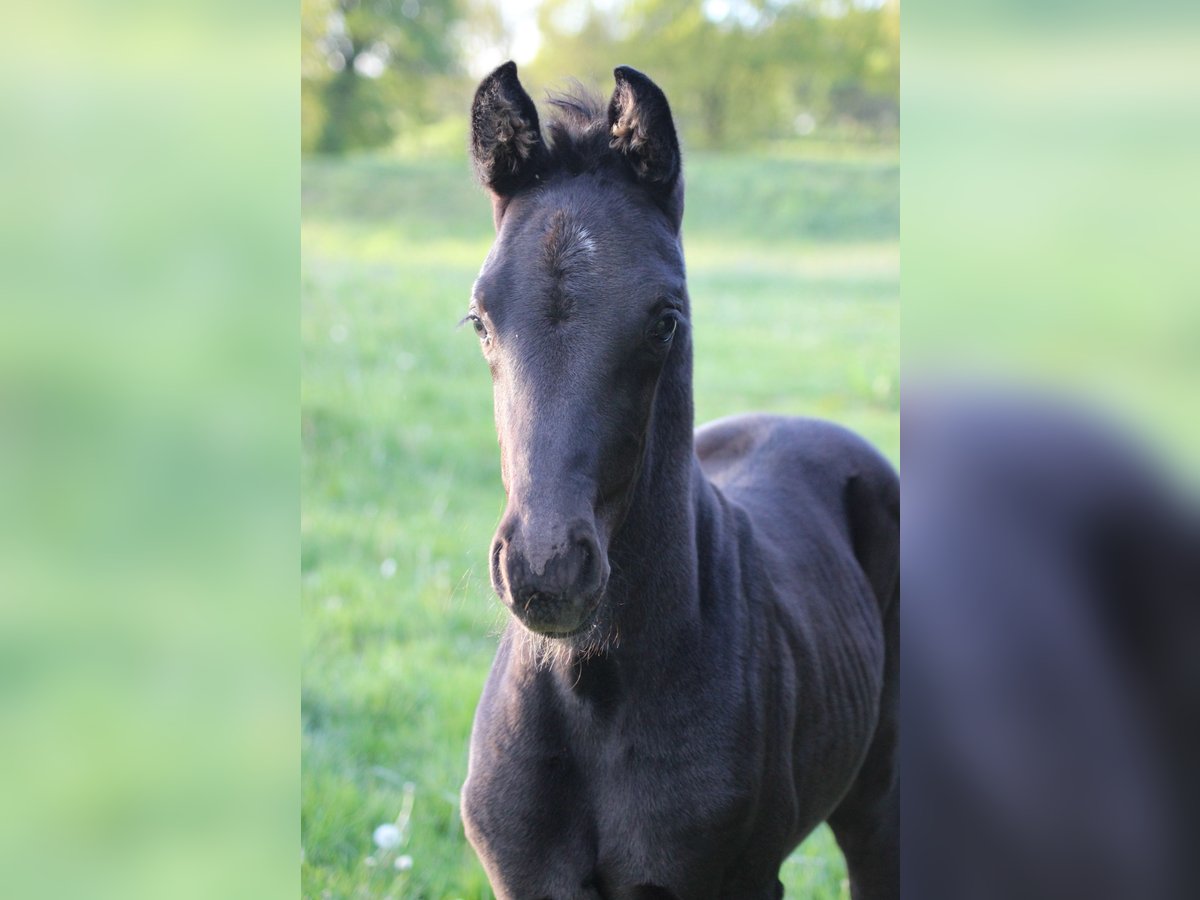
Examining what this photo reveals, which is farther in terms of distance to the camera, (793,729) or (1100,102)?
(793,729)

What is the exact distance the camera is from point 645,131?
100 inches

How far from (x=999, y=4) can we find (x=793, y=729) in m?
2.27

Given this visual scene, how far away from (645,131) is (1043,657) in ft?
5.91

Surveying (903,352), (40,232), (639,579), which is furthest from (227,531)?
(639,579)

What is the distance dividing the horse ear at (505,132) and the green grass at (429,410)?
3.42 ft

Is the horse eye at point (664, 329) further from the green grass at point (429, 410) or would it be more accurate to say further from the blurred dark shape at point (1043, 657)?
the blurred dark shape at point (1043, 657)

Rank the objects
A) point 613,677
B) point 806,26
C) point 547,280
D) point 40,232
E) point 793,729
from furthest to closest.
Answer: point 806,26 < point 793,729 < point 613,677 < point 547,280 < point 40,232

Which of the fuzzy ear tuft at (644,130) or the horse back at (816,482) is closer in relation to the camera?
the fuzzy ear tuft at (644,130)

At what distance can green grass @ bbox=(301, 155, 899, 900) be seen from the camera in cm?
445

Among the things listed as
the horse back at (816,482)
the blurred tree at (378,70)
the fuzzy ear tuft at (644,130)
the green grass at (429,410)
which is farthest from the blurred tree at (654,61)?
the fuzzy ear tuft at (644,130)

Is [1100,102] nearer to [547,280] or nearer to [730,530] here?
[547,280]

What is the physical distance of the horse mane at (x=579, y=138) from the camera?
2623mm

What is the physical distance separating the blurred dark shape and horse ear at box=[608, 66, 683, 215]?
1.62 meters

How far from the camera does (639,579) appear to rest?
2625 mm
